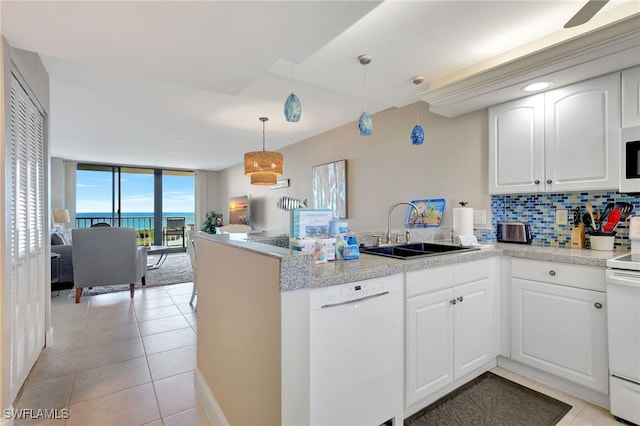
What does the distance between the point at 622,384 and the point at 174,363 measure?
113 inches

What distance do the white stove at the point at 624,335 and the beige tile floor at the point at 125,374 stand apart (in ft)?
0.46

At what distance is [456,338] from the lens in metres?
1.84

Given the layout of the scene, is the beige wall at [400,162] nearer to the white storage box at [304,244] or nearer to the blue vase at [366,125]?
the blue vase at [366,125]

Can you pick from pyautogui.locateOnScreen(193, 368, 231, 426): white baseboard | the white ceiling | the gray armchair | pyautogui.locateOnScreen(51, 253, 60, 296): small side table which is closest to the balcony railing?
pyautogui.locateOnScreen(51, 253, 60, 296): small side table

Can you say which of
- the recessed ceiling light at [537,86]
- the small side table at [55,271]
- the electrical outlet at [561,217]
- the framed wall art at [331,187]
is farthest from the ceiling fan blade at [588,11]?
the small side table at [55,271]

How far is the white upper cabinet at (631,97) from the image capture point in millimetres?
1849

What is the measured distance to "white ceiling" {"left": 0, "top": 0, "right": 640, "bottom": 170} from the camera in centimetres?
144

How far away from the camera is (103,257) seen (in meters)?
3.92

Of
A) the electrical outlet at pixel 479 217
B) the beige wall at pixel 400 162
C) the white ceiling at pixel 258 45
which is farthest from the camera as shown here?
the beige wall at pixel 400 162

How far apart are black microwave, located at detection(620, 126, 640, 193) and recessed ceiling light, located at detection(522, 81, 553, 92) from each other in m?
0.55

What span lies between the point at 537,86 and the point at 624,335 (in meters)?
1.67

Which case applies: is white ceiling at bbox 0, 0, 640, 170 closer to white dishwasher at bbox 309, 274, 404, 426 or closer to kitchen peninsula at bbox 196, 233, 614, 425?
kitchen peninsula at bbox 196, 233, 614, 425

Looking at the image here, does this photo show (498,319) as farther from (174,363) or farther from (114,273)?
(114,273)

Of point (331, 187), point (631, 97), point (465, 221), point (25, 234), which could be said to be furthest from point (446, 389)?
point (331, 187)
